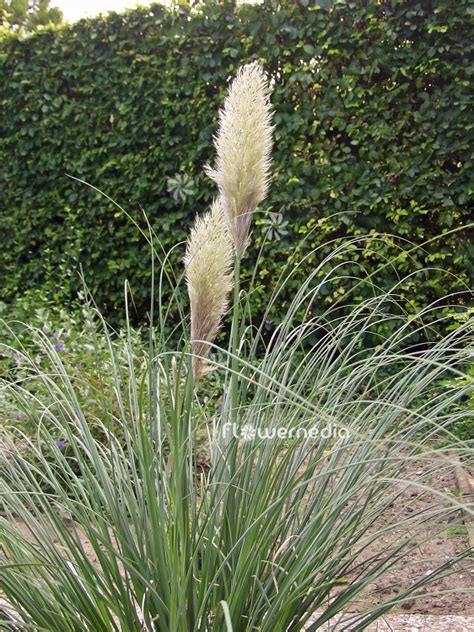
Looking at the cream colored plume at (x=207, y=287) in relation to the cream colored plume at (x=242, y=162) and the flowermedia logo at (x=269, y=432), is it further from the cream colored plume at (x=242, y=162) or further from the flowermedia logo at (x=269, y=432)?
the flowermedia logo at (x=269, y=432)

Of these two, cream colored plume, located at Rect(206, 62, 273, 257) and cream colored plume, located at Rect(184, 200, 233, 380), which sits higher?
cream colored plume, located at Rect(206, 62, 273, 257)

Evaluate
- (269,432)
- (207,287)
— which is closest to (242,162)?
(207,287)

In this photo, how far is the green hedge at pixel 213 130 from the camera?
4.59 metres

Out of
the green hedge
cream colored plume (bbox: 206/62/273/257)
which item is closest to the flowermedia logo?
cream colored plume (bbox: 206/62/273/257)

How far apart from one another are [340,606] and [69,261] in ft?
16.4

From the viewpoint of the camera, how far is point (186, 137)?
558cm

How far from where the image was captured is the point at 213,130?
5395 millimetres

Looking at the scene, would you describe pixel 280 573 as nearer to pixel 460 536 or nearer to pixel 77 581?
pixel 77 581

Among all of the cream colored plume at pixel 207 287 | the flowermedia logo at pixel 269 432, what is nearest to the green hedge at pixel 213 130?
the flowermedia logo at pixel 269 432

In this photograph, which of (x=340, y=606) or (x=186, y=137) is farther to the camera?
(x=186, y=137)

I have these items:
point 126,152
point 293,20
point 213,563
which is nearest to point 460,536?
point 213,563

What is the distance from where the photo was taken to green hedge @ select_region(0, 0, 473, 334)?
4594 mm

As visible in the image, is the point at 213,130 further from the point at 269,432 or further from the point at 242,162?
the point at 269,432

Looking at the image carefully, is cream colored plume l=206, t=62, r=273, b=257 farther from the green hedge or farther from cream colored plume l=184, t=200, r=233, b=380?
the green hedge
